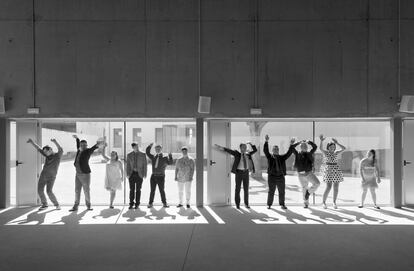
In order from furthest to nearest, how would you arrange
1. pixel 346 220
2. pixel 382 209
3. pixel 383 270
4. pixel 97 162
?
pixel 97 162, pixel 382 209, pixel 346 220, pixel 383 270

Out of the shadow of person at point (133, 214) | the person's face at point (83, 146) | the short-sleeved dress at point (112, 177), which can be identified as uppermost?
the person's face at point (83, 146)

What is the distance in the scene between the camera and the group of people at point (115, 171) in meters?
8.30

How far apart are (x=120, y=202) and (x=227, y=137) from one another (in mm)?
3064

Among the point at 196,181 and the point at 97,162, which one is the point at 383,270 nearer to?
the point at 196,181

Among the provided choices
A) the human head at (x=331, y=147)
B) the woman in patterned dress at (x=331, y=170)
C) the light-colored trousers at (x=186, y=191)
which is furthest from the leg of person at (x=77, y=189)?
the human head at (x=331, y=147)

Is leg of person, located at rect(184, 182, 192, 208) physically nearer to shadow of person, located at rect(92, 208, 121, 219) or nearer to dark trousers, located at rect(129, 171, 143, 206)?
dark trousers, located at rect(129, 171, 143, 206)

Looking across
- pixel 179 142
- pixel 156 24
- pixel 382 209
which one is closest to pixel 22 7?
pixel 156 24

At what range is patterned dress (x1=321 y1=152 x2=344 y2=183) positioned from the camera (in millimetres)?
8320

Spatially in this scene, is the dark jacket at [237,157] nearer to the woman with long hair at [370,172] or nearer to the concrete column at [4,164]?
the woman with long hair at [370,172]

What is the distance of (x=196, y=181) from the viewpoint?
876 centimetres

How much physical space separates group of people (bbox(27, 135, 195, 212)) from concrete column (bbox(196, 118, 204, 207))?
221 mm

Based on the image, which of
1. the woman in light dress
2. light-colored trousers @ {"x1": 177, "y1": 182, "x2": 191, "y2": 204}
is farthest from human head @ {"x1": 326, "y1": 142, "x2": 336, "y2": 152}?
the woman in light dress

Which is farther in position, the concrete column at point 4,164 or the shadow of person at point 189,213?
the concrete column at point 4,164

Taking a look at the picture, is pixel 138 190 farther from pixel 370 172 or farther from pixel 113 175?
pixel 370 172
